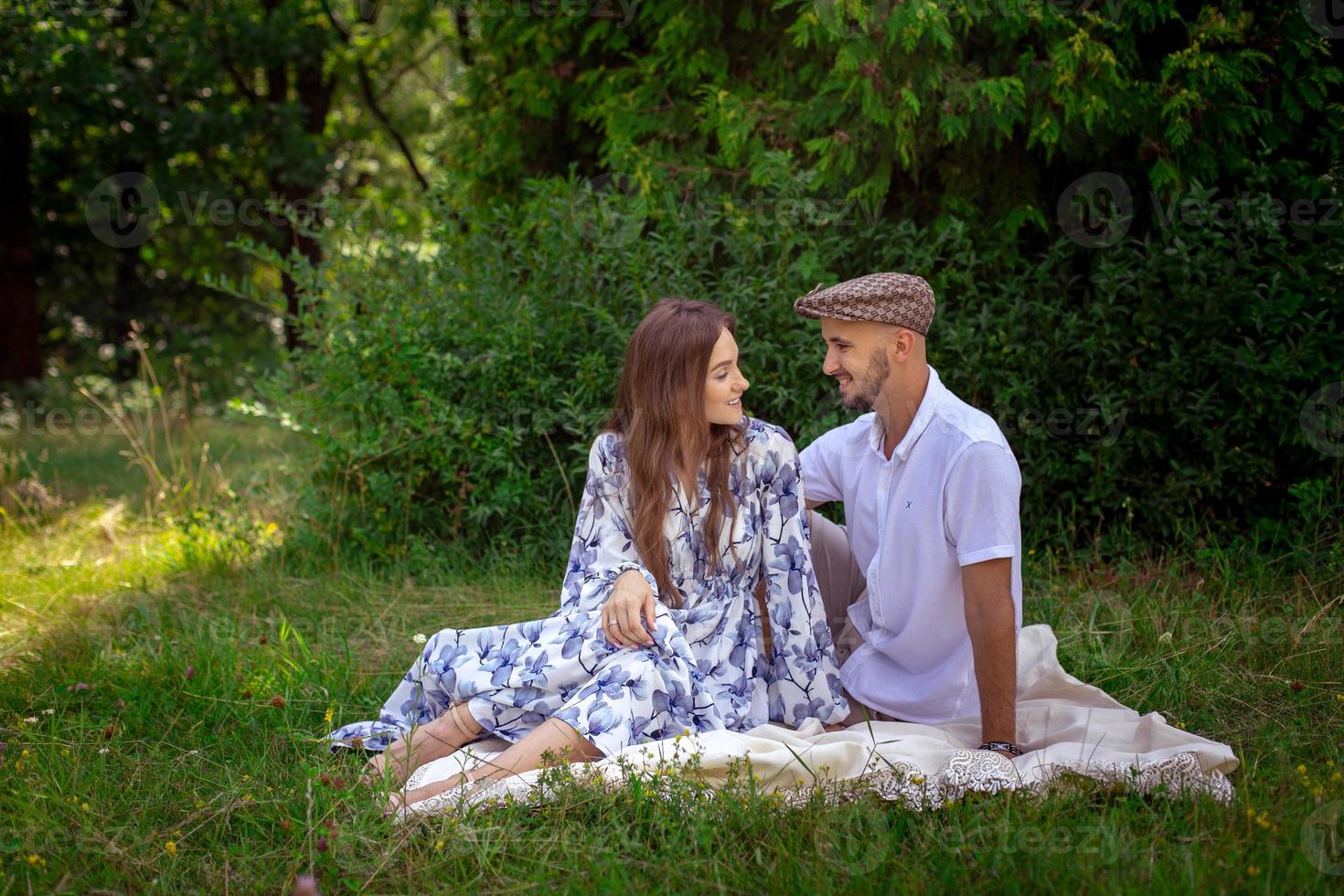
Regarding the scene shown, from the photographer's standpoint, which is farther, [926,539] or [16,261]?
[16,261]

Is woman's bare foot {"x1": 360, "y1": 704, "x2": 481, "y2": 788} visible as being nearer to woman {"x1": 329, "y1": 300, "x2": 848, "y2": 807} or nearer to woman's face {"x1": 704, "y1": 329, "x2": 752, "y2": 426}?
woman {"x1": 329, "y1": 300, "x2": 848, "y2": 807}

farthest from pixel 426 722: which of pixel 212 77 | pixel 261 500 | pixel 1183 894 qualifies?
pixel 212 77

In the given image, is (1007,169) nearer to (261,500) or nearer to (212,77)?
(261,500)

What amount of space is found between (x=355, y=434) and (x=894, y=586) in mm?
2860

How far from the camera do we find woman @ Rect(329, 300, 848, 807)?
2977 millimetres

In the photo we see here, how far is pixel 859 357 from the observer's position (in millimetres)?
3086

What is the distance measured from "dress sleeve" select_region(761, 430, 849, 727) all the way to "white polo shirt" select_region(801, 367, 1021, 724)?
15 cm

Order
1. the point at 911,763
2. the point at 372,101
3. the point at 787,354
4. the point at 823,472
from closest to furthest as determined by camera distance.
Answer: the point at 911,763
the point at 823,472
the point at 787,354
the point at 372,101

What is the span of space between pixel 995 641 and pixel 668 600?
3.09ft

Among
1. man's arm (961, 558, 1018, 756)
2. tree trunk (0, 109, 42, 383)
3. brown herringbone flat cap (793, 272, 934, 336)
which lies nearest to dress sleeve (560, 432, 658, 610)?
brown herringbone flat cap (793, 272, 934, 336)

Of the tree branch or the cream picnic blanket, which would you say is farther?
the tree branch

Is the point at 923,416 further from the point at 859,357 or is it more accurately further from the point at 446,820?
the point at 446,820

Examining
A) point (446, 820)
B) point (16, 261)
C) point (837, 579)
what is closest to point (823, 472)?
point (837, 579)

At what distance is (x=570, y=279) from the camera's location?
16.6 ft
